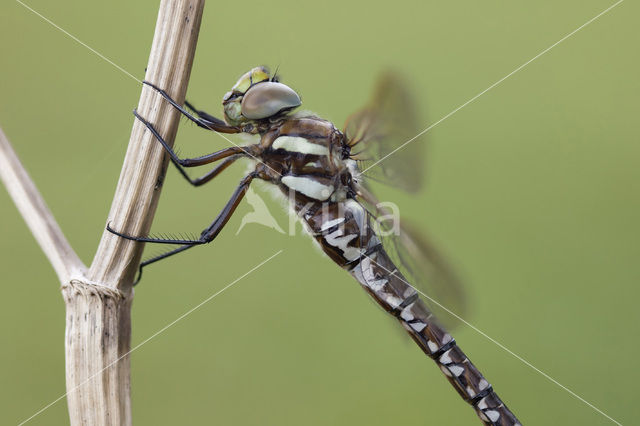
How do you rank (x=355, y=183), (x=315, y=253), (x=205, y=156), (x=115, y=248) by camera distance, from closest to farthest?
(x=115, y=248), (x=205, y=156), (x=355, y=183), (x=315, y=253)

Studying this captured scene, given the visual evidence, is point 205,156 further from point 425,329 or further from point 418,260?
point 425,329

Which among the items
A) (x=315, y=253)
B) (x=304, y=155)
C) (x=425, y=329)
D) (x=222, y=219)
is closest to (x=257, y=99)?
(x=304, y=155)

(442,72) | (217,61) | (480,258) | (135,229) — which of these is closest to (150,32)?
(217,61)

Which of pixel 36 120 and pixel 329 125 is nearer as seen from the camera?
pixel 329 125

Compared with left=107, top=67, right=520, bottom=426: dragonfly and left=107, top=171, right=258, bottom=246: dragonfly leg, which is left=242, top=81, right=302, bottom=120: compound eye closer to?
left=107, top=67, right=520, bottom=426: dragonfly

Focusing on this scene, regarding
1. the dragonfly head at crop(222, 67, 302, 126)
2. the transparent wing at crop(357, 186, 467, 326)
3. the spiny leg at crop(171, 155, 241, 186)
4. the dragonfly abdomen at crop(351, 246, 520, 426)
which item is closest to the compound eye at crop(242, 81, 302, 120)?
the dragonfly head at crop(222, 67, 302, 126)

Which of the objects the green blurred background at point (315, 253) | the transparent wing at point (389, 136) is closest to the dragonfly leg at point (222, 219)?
the transparent wing at point (389, 136)

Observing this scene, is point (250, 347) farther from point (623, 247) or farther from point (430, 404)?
point (623, 247)
